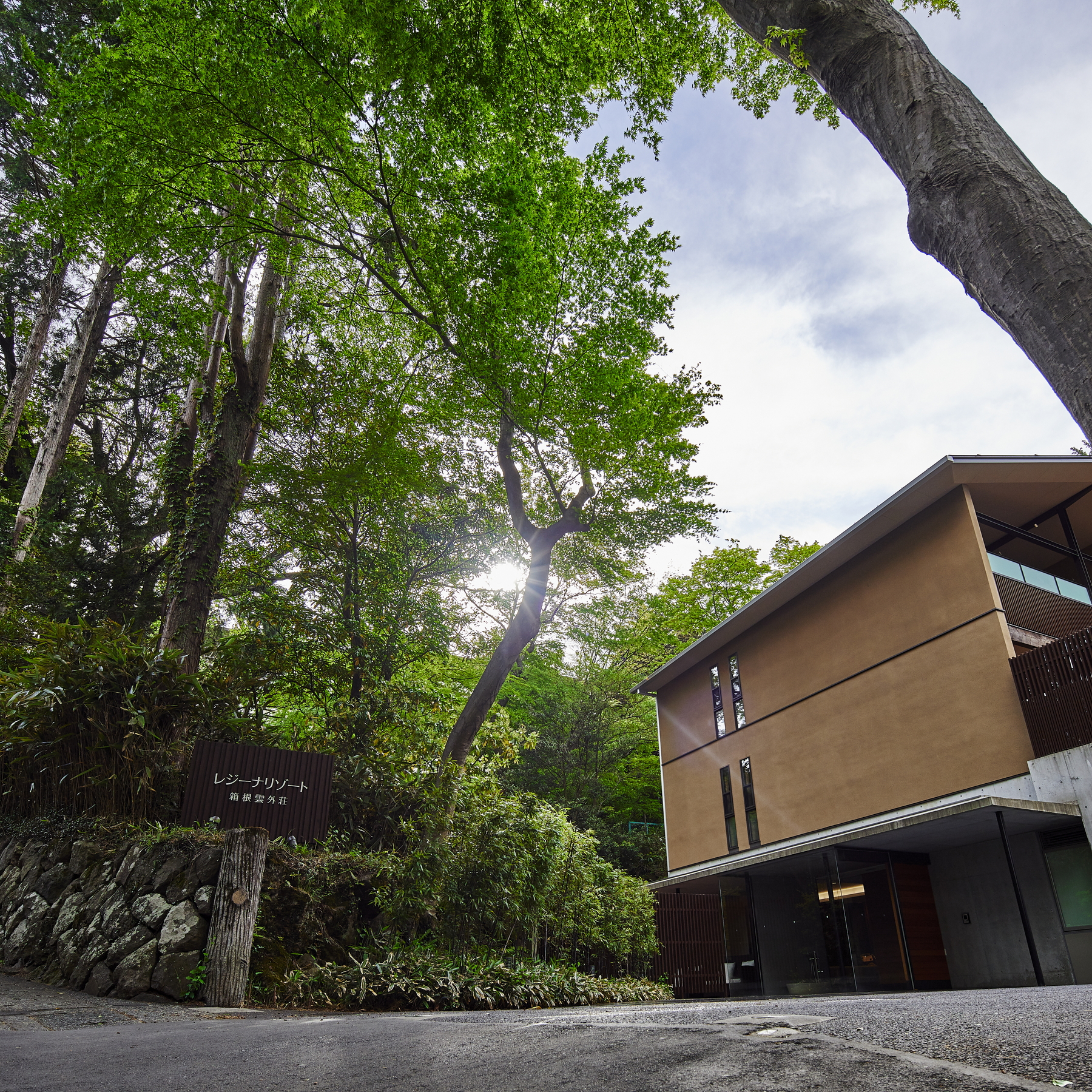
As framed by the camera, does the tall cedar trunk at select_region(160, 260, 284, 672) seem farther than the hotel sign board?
Yes

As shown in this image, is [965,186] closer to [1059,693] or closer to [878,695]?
[1059,693]

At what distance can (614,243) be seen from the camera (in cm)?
916

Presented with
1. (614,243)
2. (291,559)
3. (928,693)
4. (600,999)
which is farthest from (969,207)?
(291,559)

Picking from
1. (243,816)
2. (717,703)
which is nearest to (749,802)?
(717,703)

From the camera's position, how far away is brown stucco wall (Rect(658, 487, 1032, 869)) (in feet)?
33.1

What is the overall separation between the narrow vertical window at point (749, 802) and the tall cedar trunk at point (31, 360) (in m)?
16.3

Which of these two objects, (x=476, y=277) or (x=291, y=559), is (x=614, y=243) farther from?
(x=291, y=559)

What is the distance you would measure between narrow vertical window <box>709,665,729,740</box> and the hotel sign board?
10960 mm

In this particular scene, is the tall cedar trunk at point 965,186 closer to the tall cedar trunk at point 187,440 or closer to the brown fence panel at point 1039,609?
the tall cedar trunk at point 187,440

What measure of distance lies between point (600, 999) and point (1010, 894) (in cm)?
676

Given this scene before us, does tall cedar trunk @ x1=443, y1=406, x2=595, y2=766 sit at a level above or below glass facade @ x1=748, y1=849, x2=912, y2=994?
above

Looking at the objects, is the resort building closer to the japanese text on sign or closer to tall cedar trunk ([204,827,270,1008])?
the japanese text on sign

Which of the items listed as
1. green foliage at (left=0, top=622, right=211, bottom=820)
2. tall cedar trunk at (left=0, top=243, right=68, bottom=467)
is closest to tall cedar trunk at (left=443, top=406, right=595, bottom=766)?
green foliage at (left=0, top=622, right=211, bottom=820)

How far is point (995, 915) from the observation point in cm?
1028
